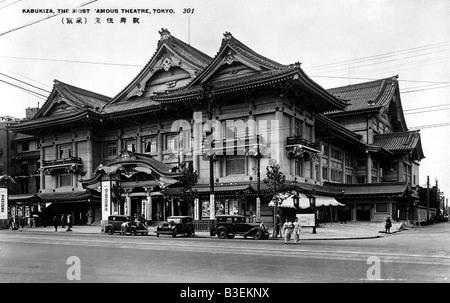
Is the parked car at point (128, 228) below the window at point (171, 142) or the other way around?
below

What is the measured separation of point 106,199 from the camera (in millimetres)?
38469

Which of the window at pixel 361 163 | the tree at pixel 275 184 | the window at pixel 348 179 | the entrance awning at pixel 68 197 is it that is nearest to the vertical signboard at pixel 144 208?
the entrance awning at pixel 68 197

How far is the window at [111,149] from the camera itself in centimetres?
4931

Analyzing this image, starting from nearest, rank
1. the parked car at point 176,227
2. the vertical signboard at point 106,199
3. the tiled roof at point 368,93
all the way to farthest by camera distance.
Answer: the parked car at point 176,227, the vertical signboard at point 106,199, the tiled roof at point 368,93

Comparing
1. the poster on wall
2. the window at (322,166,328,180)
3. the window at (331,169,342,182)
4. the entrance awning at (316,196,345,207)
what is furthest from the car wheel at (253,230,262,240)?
the window at (331,169,342,182)

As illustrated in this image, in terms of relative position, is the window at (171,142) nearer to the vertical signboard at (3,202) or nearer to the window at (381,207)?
the vertical signboard at (3,202)

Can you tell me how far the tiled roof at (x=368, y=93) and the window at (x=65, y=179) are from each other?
35.5 m

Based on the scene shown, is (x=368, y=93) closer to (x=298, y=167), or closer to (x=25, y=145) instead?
(x=298, y=167)

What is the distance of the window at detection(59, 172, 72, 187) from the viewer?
5019 centimetres

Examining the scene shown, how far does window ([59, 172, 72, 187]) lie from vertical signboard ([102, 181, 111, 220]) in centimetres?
1254

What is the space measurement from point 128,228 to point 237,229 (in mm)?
8948

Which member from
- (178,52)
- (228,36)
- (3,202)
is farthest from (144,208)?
(228,36)

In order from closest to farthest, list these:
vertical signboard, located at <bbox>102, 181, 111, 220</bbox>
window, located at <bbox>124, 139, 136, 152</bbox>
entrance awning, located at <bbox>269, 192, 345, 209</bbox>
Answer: entrance awning, located at <bbox>269, 192, 345, 209</bbox> → vertical signboard, located at <bbox>102, 181, 111, 220</bbox> → window, located at <bbox>124, 139, 136, 152</bbox>

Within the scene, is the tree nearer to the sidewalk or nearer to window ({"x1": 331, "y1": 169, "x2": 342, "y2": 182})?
A: the sidewalk
